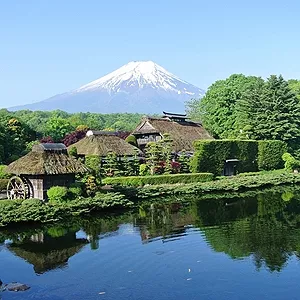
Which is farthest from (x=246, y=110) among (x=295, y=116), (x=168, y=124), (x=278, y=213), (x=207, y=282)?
(x=207, y=282)

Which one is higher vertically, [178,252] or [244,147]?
[244,147]

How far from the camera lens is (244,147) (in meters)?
50.6

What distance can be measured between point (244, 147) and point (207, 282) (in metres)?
35.9

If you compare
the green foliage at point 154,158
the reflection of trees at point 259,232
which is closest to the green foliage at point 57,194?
the reflection of trees at point 259,232

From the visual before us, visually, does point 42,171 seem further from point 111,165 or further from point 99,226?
point 111,165

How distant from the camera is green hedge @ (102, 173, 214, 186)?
3809cm

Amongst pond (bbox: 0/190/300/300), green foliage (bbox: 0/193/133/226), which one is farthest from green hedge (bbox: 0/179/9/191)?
pond (bbox: 0/190/300/300)

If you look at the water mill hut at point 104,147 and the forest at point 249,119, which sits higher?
the forest at point 249,119

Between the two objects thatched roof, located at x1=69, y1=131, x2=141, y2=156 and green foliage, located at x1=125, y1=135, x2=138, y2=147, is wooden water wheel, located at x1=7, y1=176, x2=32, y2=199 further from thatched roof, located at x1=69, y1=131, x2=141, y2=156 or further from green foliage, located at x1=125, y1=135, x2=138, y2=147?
green foliage, located at x1=125, y1=135, x2=138, y2=147

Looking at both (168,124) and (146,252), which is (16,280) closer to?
(146,252)

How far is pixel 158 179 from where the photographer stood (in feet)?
130

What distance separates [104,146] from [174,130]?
1119 cm

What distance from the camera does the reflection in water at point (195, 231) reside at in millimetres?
Result: 19453

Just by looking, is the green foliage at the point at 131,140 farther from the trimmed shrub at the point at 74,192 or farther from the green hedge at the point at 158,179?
the trimmed shrub at the point at 74,192
